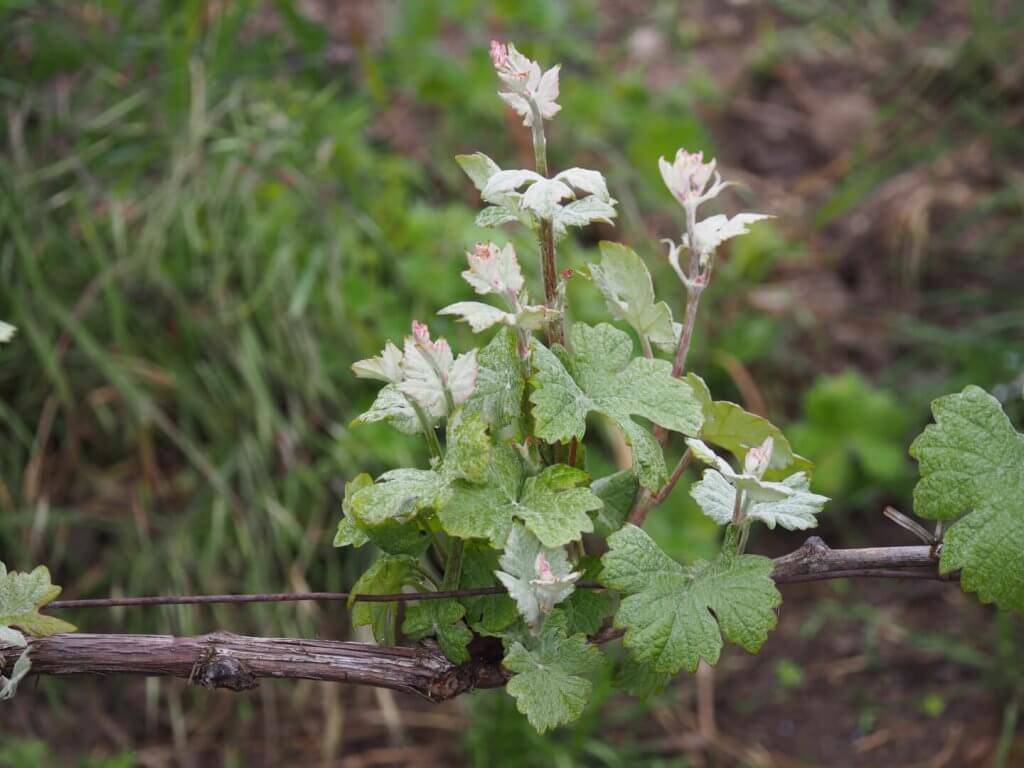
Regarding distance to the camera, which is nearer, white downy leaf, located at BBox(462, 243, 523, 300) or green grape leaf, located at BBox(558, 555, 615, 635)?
white downy leaf, located at BBox(462, 243, 523, 300)

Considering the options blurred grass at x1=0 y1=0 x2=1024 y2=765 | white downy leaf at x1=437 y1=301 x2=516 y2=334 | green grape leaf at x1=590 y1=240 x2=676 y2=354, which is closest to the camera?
white downy leaf at x1=437 y1=301 x2=516 y2=334

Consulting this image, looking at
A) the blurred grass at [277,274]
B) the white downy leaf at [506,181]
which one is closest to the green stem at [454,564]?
the white downy leaf at [506,181]

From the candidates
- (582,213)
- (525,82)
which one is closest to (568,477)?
(582,213)

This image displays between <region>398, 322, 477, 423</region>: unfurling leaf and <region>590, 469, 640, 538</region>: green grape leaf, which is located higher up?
<region>398, 322, 477, 423</region>: unfurling leaf

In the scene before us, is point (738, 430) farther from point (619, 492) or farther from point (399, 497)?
point (399, 497)

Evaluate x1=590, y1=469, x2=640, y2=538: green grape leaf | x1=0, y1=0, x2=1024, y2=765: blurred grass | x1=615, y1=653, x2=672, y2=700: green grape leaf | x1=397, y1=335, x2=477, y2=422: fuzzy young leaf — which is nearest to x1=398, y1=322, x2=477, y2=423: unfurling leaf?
x1=397, y1=335, x2=477, y2=422: fuzzy young leaf

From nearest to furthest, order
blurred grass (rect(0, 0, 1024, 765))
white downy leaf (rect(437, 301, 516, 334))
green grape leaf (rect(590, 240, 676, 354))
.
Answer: white downy leaf (rect(437, 301, 516, 334)) → green grape leaf (rect(590, 240, 676, 354)) → blurred grass (rect(0, 0, 1024, 765))

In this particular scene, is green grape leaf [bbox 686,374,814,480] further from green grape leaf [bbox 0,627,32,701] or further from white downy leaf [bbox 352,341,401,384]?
green grape leaf [bbox 0,627,32,701]
